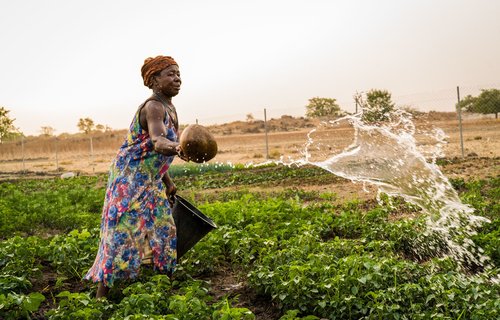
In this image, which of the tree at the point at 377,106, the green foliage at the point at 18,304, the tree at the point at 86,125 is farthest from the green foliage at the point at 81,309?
the tree at the point at 86,125

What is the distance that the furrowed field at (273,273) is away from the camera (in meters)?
3.59

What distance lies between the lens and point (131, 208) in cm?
403

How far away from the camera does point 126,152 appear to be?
4.08 metres

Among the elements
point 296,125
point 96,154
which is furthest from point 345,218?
point 296,125

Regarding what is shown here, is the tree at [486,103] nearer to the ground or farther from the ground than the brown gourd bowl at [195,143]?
farther from the ground

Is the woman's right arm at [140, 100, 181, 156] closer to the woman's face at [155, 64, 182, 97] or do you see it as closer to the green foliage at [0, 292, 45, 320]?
the woman's face at [155, 64, 182, 97]

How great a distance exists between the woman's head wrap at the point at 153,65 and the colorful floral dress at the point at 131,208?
19cm

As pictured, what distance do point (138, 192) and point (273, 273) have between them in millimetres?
1185

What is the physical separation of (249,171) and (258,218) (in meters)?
9.05

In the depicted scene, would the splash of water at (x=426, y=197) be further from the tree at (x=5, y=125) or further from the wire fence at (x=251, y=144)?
the tree at (x=5, y=125)

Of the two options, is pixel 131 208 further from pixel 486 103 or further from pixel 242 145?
pixel 242 145

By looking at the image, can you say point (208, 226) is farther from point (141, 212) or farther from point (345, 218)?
point (345, 218)

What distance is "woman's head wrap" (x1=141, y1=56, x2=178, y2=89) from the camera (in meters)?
4.06

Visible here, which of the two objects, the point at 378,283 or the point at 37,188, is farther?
the point at 37,188
